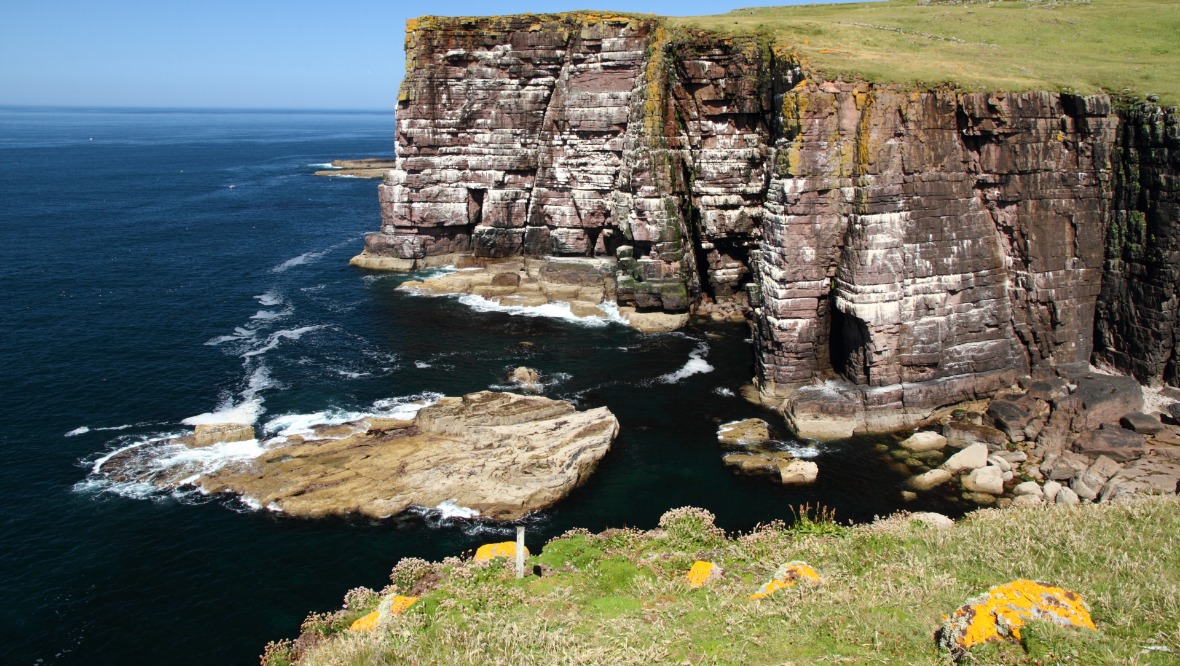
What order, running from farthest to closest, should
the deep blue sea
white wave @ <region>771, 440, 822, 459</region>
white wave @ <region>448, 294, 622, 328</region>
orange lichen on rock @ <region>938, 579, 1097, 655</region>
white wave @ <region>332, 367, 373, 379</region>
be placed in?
white wave @ <region>448, 294, 622, 328</region> → white wave @ <region>332, 367, 373, 379</region> → white wave @ <region>771, 440, 822, 459</region> → the deep blue sea → orange lichen on rock @ <region>938, 579, 1097, 655</region>

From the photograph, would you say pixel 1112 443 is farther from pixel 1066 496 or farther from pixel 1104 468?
pixel 1066 496

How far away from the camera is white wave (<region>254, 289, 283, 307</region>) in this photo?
66375 mm

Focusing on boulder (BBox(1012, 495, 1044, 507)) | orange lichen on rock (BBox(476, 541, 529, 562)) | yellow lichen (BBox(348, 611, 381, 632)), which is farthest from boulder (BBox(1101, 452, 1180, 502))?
yellow lichen (BBox(348, 611, 381, 632))

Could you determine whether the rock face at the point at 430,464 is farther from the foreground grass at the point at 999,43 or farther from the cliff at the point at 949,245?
the foreground grass at the point at 999,43

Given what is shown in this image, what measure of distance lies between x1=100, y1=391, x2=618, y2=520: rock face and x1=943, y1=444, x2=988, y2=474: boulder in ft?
53.7

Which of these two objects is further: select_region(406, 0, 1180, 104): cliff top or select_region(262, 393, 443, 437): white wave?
select_region(406, 0, 1180, 104): cliff top

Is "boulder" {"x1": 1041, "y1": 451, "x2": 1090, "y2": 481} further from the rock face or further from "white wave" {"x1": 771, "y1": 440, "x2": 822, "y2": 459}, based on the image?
the rock face

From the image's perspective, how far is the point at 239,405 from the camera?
46062mm

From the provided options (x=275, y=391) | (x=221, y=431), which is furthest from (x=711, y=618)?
(x=275, y=391)

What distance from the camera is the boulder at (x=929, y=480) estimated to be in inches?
1444

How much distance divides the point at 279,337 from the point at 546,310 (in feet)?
67.2

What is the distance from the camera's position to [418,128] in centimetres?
7300

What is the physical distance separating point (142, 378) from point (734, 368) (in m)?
37.3

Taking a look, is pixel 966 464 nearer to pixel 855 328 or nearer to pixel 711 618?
pixel 855 328
